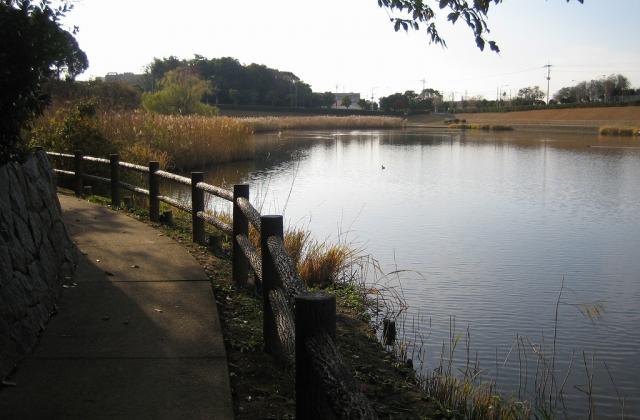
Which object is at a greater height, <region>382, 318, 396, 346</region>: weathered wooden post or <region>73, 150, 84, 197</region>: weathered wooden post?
<region>73, 150, 84, 197</region>: weathered wooden post

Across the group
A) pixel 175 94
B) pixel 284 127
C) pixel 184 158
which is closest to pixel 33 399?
pixel 184 158

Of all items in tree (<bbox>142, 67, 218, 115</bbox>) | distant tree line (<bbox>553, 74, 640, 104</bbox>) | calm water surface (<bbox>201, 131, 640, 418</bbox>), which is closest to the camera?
calm water surface (<bbox>201, 131, 640, 418</bbox>)

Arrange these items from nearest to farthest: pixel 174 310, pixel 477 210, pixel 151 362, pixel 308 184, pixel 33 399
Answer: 1. pixel 33 399
2. pixel 151 362
3. pixel 174 310
4. pixel 477 210
5. pixel 308 184

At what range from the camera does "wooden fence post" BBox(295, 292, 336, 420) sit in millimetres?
3589

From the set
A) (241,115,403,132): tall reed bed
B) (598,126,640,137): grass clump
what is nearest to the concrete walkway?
(598,126,640,137): grass clump

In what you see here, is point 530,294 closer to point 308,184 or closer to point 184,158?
point 308,184

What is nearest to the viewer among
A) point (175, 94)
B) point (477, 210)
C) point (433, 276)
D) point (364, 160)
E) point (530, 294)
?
point (530, 294)

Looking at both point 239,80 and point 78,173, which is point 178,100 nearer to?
point 78,173

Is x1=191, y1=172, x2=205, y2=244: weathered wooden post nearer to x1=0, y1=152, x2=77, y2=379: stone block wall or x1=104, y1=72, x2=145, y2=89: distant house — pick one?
x1=0, y1=152, x2=77, y2=379: stone block wall

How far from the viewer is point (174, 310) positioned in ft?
21.8

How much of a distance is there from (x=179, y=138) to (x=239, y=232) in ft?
67.3

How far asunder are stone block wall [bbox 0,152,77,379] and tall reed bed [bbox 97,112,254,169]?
11772 mm

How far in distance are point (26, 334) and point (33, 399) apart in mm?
986

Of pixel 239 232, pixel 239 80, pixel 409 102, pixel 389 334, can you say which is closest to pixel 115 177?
pixel 239 232
